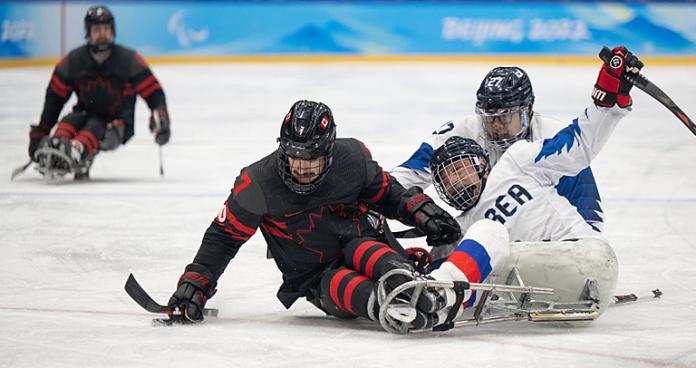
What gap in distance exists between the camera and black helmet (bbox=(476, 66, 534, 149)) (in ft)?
16.1

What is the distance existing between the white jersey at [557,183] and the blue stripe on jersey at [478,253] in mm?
488

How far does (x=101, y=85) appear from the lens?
28.3ft

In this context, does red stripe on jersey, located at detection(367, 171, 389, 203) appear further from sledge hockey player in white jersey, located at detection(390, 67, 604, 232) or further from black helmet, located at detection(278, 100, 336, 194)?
sledge hockey player in white jersey, located at detection(390, 67, 604, 232)

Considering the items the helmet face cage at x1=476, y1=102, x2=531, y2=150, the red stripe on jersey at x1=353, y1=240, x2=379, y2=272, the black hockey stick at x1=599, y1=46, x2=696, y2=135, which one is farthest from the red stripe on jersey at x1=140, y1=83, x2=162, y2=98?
the black hockey stick at x1=599, y1=46, x2=696, y2=135

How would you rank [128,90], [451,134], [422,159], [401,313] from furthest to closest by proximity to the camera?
[128,90] → [451,134] → [422,159] → [401,313]

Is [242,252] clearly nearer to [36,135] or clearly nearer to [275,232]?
[275,232]

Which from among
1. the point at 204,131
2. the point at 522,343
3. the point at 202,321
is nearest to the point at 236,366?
the point at 202,321

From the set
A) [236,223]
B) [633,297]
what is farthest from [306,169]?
[633,297]

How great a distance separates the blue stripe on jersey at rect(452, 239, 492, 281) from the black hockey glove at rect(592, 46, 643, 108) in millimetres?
723

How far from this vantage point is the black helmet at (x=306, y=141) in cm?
402

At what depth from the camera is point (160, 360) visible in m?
3.67

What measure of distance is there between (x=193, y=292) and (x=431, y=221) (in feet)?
2.97

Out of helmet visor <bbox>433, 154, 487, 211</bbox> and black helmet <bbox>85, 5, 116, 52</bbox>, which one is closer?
helmet visor <bbox>433, 154, 487, 211</bbox>

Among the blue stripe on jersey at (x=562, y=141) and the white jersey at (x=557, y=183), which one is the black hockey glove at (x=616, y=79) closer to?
the blue stripe on jersey at (x=562, y=141)
